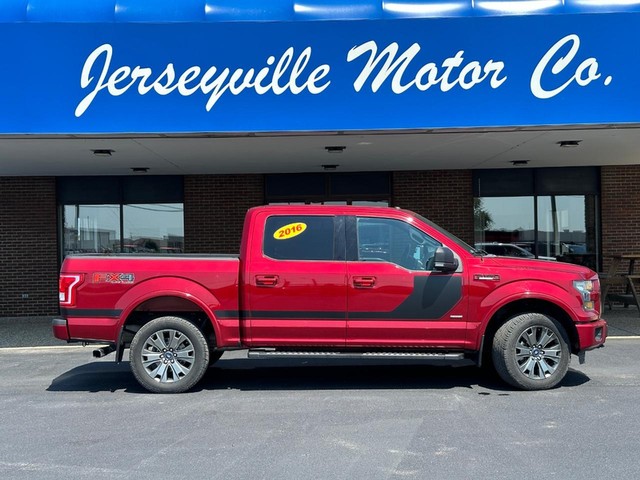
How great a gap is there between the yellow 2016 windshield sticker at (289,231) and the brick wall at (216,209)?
21.3 feet

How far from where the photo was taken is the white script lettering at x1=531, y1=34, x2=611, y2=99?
8445 millimetres

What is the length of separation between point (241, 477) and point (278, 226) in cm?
306

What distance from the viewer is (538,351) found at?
6.37m

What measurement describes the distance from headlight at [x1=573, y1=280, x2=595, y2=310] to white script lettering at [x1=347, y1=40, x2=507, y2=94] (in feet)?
11.1

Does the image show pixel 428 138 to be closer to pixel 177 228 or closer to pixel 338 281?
pixel 338 281

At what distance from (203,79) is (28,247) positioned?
6.91 metres

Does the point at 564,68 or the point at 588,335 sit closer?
the point at 588,335

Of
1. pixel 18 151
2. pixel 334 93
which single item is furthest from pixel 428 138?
pixel 18 151

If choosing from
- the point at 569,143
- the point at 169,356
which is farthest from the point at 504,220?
the point at 169,356

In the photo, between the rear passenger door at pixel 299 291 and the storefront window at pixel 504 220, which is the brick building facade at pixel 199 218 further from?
the rear passenger door at pixel 299 291

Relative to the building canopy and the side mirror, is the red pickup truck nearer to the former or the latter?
the side mirror

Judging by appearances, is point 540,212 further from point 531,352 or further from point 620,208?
point 531,352

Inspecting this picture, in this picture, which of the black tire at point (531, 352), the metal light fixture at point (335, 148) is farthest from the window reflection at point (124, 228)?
the black tire at point (531, 352)

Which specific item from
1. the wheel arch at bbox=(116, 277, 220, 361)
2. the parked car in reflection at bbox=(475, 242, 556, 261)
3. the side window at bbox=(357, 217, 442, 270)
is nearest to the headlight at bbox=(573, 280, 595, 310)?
the side window at bbox=(357, 217, 442, 270)
